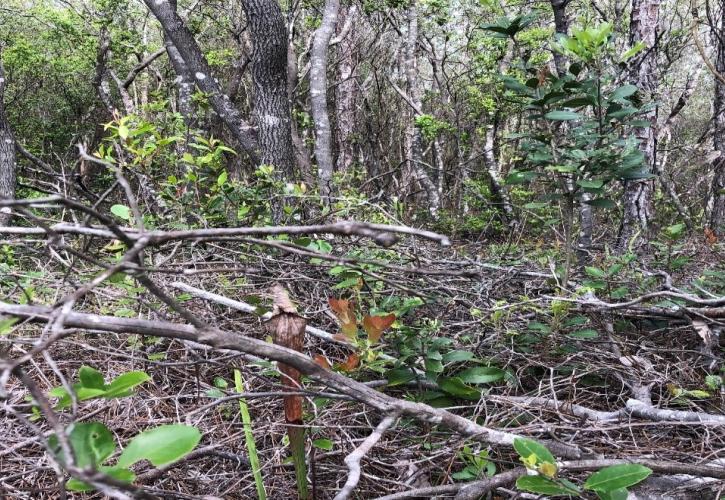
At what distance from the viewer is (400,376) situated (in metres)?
1.50

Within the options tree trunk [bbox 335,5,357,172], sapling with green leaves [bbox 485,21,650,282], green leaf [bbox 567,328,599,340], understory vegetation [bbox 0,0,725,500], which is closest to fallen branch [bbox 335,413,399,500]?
understory vegetation [bbox 0,0,725,500]

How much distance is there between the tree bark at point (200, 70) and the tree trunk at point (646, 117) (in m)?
3.03

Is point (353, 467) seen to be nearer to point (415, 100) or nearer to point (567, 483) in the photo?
point (567, 483)

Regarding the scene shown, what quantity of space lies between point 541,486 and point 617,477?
5.8 inches

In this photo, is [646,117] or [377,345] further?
[646,117]

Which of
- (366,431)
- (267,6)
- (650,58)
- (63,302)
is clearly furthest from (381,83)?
(63,302)

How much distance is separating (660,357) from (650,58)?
2.43 m

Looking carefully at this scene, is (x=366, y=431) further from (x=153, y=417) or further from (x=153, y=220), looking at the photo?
(x=153, y=220)

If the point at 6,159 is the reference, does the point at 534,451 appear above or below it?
below

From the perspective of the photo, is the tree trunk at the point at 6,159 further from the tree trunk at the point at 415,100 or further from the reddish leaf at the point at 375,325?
the reddish leaf at the point at 375,325

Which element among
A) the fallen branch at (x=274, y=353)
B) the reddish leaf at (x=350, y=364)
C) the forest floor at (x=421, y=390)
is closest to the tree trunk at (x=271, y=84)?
the forest floor at (x=421, y=390)

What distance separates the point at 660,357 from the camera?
5.39 feet

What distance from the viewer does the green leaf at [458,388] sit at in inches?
57.8

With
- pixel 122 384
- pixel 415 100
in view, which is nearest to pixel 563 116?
pixel 122 384
